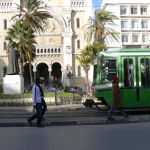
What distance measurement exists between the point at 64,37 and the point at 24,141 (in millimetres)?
75483

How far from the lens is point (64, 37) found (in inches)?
3413

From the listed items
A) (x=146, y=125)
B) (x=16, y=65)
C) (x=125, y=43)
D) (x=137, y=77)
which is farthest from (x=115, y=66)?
(x=125, y=43)

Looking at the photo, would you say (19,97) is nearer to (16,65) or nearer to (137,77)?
(16,65)

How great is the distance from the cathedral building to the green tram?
65.1 metres

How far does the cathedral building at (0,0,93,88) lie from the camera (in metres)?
86.4

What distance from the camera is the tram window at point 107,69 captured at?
1989cm

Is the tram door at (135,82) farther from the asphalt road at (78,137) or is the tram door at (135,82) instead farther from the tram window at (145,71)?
the asphalt road at (78,137)

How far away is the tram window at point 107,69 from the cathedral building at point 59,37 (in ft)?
213

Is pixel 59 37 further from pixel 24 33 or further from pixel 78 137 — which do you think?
pixel 78 137

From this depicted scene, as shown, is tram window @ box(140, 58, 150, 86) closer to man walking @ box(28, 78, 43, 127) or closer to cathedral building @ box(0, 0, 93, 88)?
man walking @ box(28, 78, 43, 127)

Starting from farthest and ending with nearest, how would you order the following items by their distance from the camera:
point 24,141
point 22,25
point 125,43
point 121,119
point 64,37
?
point 125,43, point 64,37, point 22,25, point 121,119, point 24,141

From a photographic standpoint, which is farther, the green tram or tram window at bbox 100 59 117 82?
tram window at bbox 100 59 117 82

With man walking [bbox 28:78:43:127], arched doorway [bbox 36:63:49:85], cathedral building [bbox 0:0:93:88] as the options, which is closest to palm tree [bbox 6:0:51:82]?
man walking [bbox 28:78:43:127]

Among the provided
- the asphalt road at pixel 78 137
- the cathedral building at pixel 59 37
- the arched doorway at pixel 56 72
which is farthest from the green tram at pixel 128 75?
the arched doorway at pixel 56 72
